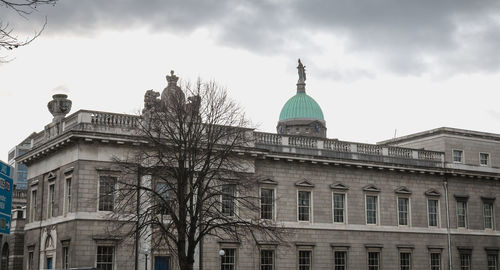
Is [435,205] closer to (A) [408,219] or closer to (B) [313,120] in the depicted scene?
(A) [408,219]

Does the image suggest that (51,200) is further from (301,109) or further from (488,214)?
(301,109)

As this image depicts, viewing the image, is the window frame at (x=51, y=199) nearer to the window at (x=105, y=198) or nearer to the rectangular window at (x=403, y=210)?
the window at (x=105, y=198)

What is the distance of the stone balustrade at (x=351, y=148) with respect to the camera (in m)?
45.8

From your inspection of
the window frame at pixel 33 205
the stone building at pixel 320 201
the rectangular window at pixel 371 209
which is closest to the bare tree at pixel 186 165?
the stone building at pixel 320 201

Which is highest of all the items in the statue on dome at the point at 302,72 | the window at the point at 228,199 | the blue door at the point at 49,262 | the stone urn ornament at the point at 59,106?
the statue on dome at the point at 302,72

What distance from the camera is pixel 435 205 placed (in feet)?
170

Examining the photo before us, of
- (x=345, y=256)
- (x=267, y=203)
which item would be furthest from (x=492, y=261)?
(x=267, y=203)

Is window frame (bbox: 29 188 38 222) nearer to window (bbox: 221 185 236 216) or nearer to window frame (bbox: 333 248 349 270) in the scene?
window (bbox: 221 185 236 216)

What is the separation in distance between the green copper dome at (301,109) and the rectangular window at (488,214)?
32.6 m

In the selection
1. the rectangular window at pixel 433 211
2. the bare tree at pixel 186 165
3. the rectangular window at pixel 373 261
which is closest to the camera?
the bare tree at pixel 186 165

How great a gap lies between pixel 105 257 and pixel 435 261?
24.3 metres

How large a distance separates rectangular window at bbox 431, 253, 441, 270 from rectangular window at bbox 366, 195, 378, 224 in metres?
5.69

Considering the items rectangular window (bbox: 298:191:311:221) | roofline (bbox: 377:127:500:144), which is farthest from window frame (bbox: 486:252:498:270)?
rectangular window (bbox: 298:191:311:221)

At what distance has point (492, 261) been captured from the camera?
53.6 m
